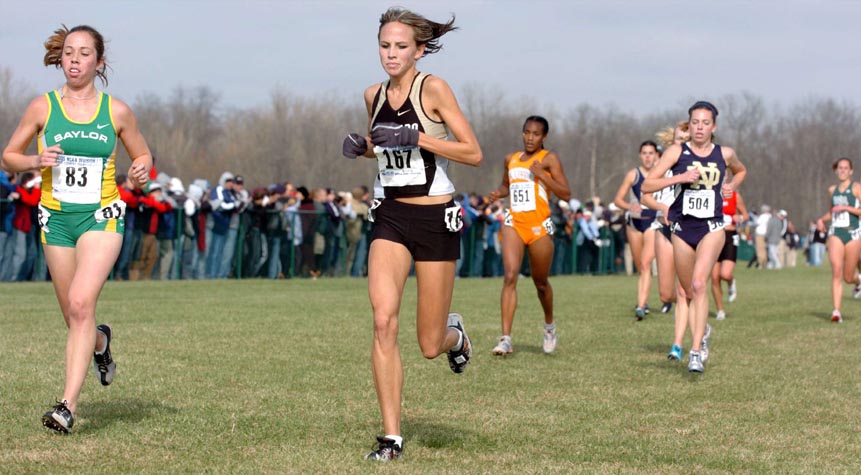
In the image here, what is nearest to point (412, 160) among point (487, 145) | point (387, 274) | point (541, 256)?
point (387, 274)

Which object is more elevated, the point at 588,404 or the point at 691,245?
the point at 691,245

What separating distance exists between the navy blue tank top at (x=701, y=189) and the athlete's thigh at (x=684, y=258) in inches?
8.9

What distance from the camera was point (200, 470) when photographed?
20.1 feet

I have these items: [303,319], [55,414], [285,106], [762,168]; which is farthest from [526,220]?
[762,168]

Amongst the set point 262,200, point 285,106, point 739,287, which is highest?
point 285,106

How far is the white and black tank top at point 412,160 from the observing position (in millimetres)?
6781

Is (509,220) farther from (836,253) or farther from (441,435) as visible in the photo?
(836,253)

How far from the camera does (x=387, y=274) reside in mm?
6688

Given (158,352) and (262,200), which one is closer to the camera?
(158,352)

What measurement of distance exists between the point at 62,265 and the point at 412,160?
2.31 metres

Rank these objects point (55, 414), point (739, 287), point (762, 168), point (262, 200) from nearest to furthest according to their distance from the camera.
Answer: point (55, 414)
point (262, 200)
point (739, 287)
point (762, 168)

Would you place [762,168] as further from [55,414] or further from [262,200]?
[55,414]

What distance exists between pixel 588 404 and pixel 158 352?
4619 millimetres

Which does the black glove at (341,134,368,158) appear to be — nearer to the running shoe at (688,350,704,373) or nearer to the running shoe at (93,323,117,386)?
the running shoe at (93,323,117,386)
